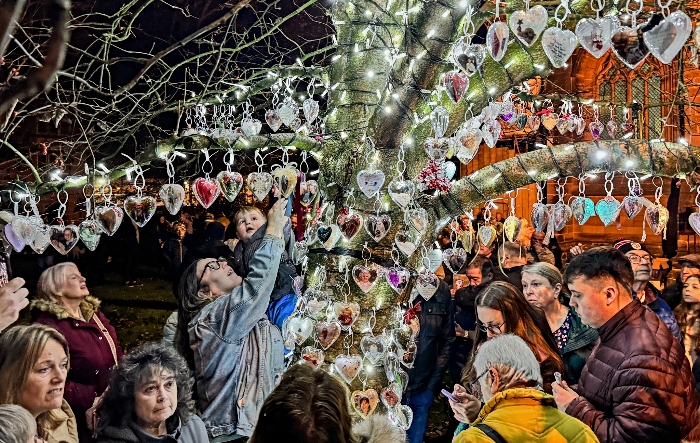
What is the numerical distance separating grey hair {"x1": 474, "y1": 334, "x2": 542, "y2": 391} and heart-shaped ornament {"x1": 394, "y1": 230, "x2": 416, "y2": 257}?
103cm

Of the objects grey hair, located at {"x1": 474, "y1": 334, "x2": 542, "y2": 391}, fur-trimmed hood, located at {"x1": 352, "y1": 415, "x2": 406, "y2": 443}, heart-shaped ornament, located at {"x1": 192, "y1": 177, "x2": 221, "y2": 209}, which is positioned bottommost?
fur-trimmed hood, located at {"x1": 352, "y1": 415, "x2": 406, "y2": 443}

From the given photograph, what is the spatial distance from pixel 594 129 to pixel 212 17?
300 inches

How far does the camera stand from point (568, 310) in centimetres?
531

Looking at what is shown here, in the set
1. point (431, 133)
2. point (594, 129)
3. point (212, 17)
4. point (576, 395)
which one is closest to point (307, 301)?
point (431, 133)

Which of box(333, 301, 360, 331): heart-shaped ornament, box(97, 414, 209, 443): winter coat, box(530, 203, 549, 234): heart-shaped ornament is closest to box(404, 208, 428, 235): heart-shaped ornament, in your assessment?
box(333, 301, 360, 331): heart-shaped ornament

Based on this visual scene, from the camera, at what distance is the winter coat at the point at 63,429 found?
158 inches

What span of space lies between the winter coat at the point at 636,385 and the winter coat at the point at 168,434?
1830mm

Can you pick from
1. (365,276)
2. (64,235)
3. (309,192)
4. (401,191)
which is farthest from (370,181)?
(64,235)

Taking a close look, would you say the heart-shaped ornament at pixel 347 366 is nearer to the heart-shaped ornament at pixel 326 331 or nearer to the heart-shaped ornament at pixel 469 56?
the heart-shaped ornament at pixel 326 331

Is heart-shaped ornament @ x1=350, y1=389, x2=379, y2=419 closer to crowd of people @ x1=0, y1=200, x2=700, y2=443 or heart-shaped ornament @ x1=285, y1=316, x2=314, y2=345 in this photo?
crowd of people @ x1=0, y1=200, x2=700, y2=443

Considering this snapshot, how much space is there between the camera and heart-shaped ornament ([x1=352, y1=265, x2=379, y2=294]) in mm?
4305

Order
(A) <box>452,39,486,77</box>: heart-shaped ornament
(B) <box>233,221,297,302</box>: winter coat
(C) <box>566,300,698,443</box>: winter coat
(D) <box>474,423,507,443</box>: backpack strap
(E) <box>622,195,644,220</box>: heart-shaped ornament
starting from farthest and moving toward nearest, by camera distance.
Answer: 1. (B) <box>233,221,297,302</box>: winter coat
2. (E) <box>622,195,644,220</box>: heart-shaped ornament
3. (C) <box>566,300,698,443</box>: winter coat
4. (A) <box>452,39,486,77</box>: heart-shaped ornament
5. (D) <box>474,423,507,443</box>: backpack strap

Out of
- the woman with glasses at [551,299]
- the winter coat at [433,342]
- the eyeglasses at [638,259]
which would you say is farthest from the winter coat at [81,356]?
the eyeglasses at [638,259]

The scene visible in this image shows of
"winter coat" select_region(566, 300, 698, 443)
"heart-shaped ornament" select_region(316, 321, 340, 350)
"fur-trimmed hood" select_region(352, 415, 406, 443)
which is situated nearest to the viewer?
"fur-trimmed hood" select_region(352, 415, 406, 443)
